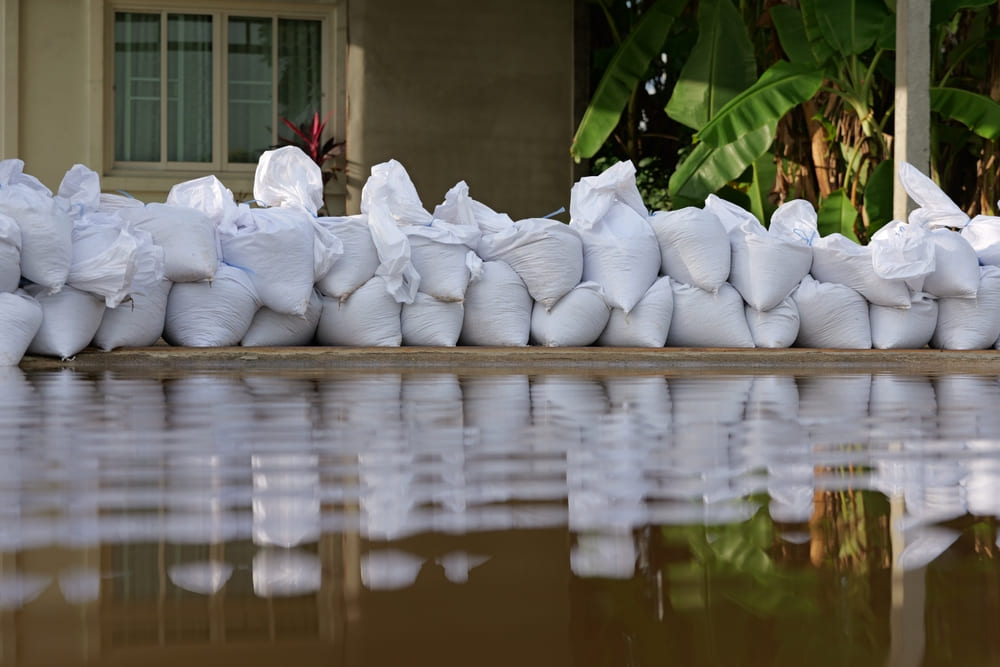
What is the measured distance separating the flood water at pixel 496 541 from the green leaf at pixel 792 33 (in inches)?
210

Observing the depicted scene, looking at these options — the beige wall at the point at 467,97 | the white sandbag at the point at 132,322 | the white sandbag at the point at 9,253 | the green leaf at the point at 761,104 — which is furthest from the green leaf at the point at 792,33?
the white sandbag at the point at 9,253

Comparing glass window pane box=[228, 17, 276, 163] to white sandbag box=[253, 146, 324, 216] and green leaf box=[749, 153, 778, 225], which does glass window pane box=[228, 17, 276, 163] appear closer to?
green leaf box=[749, 153, 778, 225]

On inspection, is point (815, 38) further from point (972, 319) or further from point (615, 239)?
point (615, 239)

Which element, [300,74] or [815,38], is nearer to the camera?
[815,38]

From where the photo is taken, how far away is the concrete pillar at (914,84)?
5.38m

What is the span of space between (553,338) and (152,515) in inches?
105

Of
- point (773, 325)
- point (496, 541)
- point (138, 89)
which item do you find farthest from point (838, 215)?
point (496, 541)

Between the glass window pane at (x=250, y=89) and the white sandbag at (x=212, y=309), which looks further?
the glass window pane at (x=250, y=89)

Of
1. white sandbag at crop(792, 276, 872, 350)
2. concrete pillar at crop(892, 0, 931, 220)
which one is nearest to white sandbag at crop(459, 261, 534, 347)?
white sandbag at crop(792, 276, 872, 350)

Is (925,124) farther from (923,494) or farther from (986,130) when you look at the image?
(923,494)

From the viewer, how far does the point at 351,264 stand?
3.48m

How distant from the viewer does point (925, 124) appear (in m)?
5.41

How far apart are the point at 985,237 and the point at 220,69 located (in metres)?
5.99

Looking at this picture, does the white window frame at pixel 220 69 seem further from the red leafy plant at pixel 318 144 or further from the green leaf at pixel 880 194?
the green leaf at pixel 880 194
